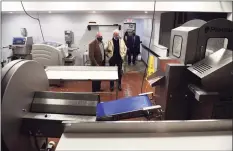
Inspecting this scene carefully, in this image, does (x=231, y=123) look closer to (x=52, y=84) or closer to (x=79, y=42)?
(x=52, y=84)

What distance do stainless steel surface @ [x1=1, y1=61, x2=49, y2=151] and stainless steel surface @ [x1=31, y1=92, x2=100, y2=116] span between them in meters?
0.07

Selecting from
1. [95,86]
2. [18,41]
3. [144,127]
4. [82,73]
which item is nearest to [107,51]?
[95,86]

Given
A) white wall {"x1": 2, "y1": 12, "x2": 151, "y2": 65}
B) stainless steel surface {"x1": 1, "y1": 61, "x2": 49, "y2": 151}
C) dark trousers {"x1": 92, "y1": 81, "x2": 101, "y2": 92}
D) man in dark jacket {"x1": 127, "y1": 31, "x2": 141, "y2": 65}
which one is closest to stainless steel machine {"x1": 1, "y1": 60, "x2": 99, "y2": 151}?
stainless steel surface {"x1": 1, "y1": 61, "x2": 49, "y2": 151}

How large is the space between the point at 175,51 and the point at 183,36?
0.23 metres

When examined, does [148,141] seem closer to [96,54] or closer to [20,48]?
[96,54]

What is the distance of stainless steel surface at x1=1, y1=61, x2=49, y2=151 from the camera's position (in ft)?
3.87

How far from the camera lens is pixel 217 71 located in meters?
1.35

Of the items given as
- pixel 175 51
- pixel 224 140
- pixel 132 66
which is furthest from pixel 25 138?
pixel 132 66

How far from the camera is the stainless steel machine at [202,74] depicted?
4.56 feet

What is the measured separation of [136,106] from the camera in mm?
1771

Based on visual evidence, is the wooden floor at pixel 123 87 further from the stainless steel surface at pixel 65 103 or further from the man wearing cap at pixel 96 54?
the stainless steel surface at pixel 65 103

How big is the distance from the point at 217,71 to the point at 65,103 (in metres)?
1.15

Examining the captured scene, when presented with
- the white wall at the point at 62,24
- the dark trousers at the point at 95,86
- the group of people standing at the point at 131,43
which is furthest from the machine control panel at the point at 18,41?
the group of people standing at the point at 131,43

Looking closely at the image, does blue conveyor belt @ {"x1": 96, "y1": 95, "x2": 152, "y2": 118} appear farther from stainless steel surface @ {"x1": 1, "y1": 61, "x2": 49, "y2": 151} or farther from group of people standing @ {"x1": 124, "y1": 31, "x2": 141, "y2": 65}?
group of people standing @ {"x1": 124, "y1": 31, "x2": 141, "y2": 65}
